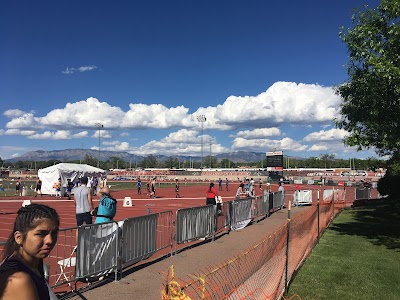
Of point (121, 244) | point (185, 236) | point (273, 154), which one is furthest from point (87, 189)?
point (273, 154)

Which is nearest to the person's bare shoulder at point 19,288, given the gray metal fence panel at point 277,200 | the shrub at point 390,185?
the gray metal fence panel at point 277,200

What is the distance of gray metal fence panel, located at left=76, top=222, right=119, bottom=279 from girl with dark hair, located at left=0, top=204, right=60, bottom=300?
459 centimetres

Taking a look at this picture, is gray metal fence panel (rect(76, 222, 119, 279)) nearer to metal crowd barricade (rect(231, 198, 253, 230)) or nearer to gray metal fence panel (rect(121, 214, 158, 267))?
gray metal fence panel (rect(121, 214, 158, 267))

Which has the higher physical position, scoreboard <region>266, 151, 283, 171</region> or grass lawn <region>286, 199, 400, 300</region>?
scoreboard <region>266, 151, 283, 171</region>

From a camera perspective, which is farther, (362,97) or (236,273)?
(362,97)

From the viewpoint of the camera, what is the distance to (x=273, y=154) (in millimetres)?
75875

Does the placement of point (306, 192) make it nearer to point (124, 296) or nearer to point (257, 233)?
point (257, 233)

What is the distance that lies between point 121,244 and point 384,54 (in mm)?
10120

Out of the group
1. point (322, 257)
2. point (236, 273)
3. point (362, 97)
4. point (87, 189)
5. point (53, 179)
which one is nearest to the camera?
point (236, 273)

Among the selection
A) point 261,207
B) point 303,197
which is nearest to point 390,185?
point 303,197

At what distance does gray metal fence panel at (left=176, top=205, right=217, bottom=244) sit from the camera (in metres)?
10.3

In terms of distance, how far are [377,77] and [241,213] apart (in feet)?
22.8

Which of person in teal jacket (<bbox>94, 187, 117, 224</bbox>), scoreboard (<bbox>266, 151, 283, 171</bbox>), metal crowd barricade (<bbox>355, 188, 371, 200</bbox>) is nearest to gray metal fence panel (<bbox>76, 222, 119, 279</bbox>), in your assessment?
person in teal jacket (<bbox>94, 187, 117, 224</bbox>)

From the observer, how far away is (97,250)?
275 inches
